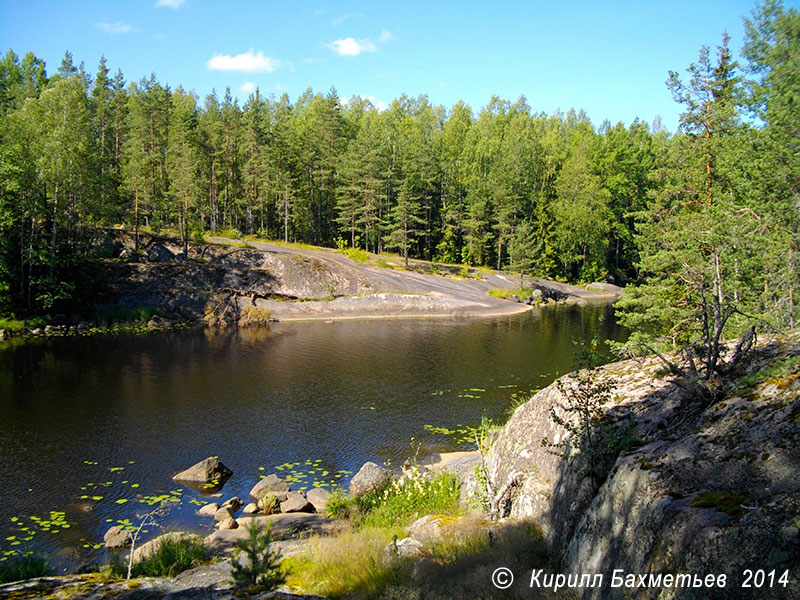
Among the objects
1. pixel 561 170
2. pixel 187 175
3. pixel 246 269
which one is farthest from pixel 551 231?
pixel 187 175

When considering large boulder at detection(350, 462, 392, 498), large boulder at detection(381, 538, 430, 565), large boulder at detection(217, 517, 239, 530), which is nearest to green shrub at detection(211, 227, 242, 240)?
large boulder at detection(350, 462, 392, 498)

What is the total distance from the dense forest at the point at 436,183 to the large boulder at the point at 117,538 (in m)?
14.8

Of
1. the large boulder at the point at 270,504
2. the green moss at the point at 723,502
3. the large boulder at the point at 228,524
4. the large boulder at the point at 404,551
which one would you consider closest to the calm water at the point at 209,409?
the large boulder at the point at 228,524

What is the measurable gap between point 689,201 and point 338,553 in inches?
738

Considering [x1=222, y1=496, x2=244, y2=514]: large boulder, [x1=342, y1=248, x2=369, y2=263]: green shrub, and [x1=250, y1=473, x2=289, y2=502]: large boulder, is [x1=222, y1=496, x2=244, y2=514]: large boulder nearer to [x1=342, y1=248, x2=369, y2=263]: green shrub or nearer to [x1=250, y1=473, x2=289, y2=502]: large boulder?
[x1=250, y1=473, x2=289, y2=502]: large boulder

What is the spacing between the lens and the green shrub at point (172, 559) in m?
9.48

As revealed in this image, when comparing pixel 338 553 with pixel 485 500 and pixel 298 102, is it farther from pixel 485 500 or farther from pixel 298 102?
pixel 298 102

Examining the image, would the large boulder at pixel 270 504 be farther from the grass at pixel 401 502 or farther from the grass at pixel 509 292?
the grass at pixel 509 292

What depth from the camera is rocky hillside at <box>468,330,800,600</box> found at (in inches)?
155

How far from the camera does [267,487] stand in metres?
15.5

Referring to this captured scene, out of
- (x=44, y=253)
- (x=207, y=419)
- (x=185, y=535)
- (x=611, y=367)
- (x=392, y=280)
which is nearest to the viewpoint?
(x=611, y=367)

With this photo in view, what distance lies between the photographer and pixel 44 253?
124 ft

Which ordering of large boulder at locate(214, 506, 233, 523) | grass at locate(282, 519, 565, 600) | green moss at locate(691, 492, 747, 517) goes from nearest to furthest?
green moss at locate(691, 492, 747, 517) → grass at locate(282, 519, 565, 600) → large boulder at locate(214, 506, 233, 523)

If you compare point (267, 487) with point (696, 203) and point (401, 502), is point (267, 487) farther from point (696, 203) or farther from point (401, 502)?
point (696, 203)
